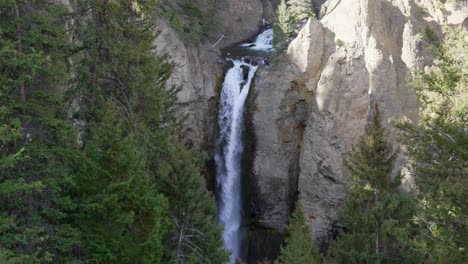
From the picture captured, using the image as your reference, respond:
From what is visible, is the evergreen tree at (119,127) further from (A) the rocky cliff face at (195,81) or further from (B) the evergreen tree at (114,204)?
(A) the rocky cliff face at (195,81)

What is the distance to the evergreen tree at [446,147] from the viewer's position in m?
9.34

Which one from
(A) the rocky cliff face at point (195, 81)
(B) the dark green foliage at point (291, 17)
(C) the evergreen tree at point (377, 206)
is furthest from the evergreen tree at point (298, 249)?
(B) the dark green foliage at point (291, 17)

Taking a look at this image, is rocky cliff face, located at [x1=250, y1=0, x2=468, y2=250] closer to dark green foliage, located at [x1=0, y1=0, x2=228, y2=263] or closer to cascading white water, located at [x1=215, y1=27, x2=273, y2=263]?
cascading white water, located at [x1=215, y1=27, x2=273, y2=263]

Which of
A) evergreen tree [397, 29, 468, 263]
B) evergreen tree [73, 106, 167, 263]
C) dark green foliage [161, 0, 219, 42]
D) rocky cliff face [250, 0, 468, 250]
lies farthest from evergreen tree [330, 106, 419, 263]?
dark green foliage [161, 0, 219, 42]

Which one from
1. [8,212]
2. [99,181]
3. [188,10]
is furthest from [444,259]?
[188,10]

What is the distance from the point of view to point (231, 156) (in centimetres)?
2614

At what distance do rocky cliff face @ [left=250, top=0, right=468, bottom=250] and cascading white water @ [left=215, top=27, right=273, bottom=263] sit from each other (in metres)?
1.43

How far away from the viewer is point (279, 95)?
80.0 ft

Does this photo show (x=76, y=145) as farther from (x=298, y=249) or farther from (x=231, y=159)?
(x=231, y=159)

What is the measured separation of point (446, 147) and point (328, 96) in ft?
40.7

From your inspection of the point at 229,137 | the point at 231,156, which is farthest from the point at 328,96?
the point at 231,156

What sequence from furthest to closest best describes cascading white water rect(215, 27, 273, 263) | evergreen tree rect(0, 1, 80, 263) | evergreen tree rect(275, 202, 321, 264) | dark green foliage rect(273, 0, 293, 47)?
dark green foliage rect(273, 0, 293, 47) → cascading white water rect(215, 27, 273, 263) → evergreen tree rect(275, 202, 321, 264) → evergreen tree rect(0, 1, 80, 263)

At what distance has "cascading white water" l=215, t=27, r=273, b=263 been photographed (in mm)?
25000

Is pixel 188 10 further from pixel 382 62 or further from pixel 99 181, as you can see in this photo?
pixel 99 181
